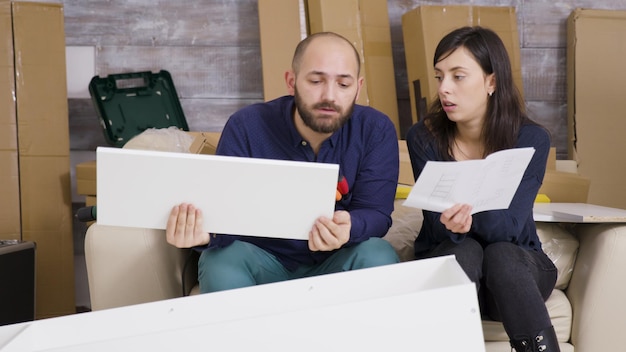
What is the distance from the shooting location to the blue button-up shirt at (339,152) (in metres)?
1.74

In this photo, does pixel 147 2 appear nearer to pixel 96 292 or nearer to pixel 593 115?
pixel 96 292

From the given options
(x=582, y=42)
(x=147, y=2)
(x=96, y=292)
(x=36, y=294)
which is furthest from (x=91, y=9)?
(x=582, y=42)

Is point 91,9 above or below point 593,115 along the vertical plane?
above

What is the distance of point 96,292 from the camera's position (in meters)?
1.78

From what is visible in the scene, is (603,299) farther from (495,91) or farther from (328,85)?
(328,85)

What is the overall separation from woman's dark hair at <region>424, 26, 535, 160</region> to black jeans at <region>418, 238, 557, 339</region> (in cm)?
26

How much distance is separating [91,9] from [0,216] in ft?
2.85

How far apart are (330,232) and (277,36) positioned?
150cm

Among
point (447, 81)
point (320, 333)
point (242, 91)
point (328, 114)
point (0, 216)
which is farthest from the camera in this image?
point (242, 91)

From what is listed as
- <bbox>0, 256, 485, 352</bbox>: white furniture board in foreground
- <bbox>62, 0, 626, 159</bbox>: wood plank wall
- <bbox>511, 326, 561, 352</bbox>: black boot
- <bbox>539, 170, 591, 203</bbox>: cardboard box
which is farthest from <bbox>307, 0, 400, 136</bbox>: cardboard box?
<bbox>0, 256, 485, 352</bbox>: white furniture board in foreground

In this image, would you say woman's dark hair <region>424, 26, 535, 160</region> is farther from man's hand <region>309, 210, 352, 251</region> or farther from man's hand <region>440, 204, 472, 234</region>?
man's hand <region>309, 210, 352, 251</region>

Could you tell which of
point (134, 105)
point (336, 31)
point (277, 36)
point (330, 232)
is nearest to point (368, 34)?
point (336, 31)

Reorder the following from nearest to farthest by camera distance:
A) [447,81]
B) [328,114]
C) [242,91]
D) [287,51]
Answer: [328,114] → [447,81] → [287,51] → [242,91]

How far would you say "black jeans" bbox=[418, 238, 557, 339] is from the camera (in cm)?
155
